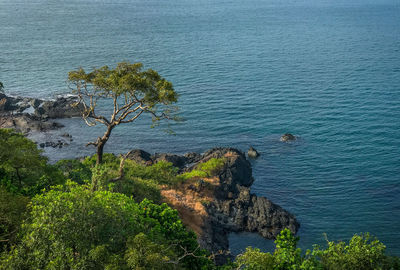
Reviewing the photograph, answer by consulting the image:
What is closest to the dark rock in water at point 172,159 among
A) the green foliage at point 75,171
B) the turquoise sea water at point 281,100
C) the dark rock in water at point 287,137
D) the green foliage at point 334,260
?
the turquoise sea water at point 281,100

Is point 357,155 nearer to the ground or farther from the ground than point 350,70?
nearer to the ground

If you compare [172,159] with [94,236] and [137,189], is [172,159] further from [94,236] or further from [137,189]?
[94,236]

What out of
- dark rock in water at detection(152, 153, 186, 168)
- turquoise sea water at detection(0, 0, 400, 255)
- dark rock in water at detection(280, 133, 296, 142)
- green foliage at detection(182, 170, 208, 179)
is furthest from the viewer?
dark rock in water at detection(280, 133, 296, 142)

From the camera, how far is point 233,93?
333 ft

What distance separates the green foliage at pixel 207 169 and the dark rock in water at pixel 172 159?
427 centimetres

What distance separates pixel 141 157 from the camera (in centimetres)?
6825

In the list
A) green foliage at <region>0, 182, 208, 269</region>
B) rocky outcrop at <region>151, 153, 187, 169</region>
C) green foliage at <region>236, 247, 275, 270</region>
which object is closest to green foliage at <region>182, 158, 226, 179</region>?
Result: rocky outcrop at <region>151, 153, 187, 169</region>

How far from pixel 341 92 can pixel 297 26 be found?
10193 centimetres

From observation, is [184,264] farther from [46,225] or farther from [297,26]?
[297,26]

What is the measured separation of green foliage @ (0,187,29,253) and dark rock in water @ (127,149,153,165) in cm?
3839

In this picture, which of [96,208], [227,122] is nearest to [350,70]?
[227,122]

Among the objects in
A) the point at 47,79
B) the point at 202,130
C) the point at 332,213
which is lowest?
the point at 332,213

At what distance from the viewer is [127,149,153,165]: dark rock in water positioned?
220ft

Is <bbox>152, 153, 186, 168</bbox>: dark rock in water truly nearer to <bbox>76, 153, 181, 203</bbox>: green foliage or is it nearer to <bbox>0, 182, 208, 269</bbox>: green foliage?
<bbox>76, 153, 181, 203</bbox>: green foliage
